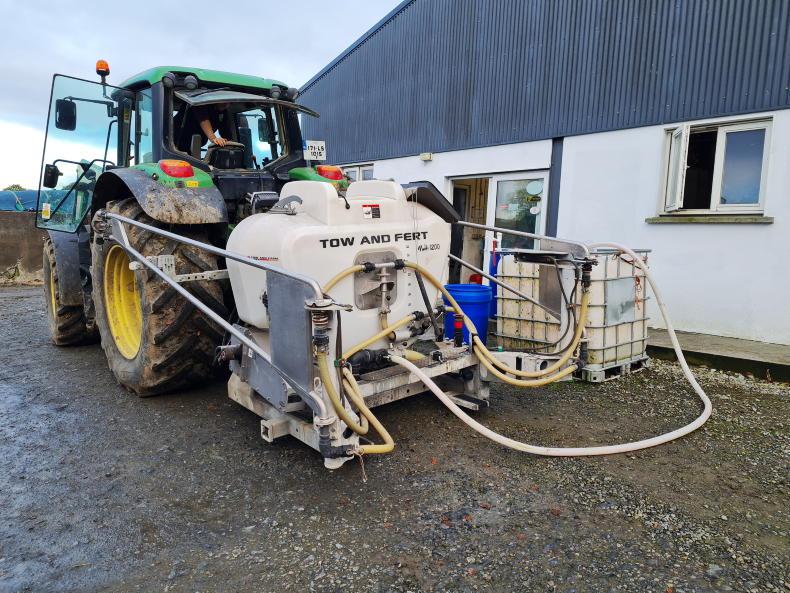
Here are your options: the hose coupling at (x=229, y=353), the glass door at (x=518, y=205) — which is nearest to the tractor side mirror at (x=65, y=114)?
the hose coupling at (x=229, y=353)

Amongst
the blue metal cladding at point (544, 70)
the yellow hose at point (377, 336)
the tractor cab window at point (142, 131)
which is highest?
the blue metal cladding at point (544, 70)

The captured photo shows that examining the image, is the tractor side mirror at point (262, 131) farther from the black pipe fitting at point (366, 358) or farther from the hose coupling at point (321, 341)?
the hose coupling at point (321, 341)

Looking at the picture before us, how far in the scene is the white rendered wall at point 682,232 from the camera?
529 cm

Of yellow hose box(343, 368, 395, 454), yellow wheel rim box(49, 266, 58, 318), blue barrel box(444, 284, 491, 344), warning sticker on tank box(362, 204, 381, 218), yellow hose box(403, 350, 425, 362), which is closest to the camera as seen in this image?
yellow hose box(343, 368, 395, 454)

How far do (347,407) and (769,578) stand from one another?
181 centimetres

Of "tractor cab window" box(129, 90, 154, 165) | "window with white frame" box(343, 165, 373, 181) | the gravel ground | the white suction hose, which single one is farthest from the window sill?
"window with white frame" box(343, 165, 373, 181)

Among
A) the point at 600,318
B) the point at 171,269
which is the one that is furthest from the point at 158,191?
the point at 600,318

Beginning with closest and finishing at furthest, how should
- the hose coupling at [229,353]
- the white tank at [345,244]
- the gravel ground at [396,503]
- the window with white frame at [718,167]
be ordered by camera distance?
the gravel ground at [396,503], the white tank at [345,244], the hose coupling at [229,353], the window with white frame at [718,167]

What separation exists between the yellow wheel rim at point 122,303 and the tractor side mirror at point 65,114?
4.79 feet

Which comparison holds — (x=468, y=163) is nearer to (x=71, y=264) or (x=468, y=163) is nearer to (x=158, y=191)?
(x=71, y=264)

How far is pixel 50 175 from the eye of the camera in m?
5.09

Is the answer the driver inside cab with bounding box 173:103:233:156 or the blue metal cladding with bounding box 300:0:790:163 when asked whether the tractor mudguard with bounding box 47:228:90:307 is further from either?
the blue metal cladding with bounding box 300:0:790:163

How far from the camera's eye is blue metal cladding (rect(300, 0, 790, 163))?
18.0 feet

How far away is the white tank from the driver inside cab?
4.39 feet
